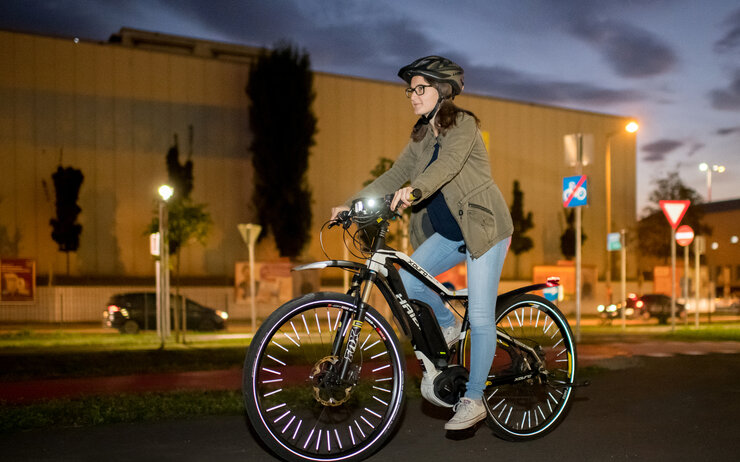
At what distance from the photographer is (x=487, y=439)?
4746mm

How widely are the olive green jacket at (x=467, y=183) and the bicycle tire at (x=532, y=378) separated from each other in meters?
0.57

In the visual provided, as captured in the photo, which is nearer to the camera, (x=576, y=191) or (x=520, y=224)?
(x=576, y=191)

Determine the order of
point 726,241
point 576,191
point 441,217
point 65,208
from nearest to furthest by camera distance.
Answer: point 441,217
point 576,191
point 65,208
point 726,241

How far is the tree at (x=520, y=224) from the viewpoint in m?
46.3

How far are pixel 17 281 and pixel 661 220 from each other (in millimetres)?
37292

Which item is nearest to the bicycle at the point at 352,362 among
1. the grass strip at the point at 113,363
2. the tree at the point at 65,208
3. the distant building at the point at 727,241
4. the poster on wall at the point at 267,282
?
the grass strip at the point at 113,363

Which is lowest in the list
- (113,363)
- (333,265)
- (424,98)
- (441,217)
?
(113,363)

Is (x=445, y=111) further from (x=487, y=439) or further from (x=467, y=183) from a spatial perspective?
(x=487, y=439)

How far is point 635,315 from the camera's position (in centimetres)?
3412

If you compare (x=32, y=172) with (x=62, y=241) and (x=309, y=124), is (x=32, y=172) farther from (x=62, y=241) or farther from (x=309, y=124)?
(x=309, y=124)

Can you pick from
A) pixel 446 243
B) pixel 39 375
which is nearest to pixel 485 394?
pixel 446 243

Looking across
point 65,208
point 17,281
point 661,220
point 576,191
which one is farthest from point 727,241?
point 576,191

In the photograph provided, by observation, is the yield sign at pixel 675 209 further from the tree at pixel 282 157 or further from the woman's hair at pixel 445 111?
the tree at pixel 282 157

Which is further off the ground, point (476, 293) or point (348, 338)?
point (476, 293)
